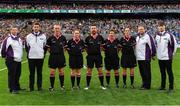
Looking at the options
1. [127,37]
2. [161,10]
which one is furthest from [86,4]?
[127,37]

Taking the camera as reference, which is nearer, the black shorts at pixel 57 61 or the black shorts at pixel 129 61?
the black shorts at pixel 57 61

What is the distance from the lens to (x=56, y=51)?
14.4 meters

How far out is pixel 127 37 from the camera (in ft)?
49.5

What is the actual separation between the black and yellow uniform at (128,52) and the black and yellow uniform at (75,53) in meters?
1.41

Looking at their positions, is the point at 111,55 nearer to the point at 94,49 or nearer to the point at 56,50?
the point at 94,49

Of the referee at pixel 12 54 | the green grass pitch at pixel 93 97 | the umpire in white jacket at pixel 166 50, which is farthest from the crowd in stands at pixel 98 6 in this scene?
the umpire in white jacket at pixel 166 50

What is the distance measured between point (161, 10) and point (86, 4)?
9872 mm

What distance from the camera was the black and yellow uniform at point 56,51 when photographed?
565 inches

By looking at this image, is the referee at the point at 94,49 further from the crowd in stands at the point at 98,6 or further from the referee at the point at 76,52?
the crowd in stands at the point at 98,6

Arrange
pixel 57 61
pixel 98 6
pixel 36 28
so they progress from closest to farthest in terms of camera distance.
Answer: pixel 36 28 → pixel 57 61 → pixel 98 6

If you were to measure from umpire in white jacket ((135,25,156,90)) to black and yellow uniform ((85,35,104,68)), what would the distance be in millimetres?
1243

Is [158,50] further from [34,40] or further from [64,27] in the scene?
[64,27]

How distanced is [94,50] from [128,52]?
1.18 m

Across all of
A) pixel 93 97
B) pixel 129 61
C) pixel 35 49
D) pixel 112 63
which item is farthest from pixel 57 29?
pixel 129 61
